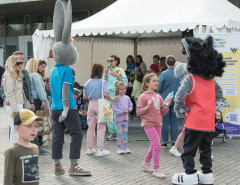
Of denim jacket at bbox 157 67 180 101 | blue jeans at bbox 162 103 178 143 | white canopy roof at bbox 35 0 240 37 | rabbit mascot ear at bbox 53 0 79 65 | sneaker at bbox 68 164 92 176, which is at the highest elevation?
white canopy roof at bbox 35 0 240 37

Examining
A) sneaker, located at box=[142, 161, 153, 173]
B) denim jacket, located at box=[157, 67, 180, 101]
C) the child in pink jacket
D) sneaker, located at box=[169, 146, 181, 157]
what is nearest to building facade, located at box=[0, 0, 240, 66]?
denim jacket, located at box=[157, 67, 180, 101]

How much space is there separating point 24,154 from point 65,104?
2.39 metres

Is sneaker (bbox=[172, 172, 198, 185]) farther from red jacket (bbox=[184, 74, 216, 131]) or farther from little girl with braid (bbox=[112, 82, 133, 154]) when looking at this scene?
little girl with braid (bbox=[112, 82, 133, 154])

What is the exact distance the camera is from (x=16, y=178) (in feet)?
10.5

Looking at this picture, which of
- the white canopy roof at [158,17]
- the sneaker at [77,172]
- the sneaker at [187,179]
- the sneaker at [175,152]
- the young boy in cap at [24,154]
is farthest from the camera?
the white canopy roof at [158,17]

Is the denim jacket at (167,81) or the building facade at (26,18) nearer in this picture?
the denim jacket at (167,81)

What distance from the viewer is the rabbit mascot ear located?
5785 millimetres

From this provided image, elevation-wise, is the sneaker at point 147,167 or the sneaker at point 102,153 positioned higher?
the sneaker at point 147,167

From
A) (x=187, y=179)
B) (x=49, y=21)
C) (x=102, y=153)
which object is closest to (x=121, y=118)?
(x=102, y=153)

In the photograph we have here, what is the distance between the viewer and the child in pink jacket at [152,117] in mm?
5707

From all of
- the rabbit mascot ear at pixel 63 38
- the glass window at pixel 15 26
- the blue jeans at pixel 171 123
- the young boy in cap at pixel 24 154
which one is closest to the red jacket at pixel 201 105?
the rabbit mascot ear at pixel 63 38

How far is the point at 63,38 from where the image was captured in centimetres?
589

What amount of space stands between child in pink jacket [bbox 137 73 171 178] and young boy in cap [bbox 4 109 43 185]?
2693 millimetres

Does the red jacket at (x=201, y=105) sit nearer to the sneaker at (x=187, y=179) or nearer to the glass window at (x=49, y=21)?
the sneaker at (x=187, y=179)
